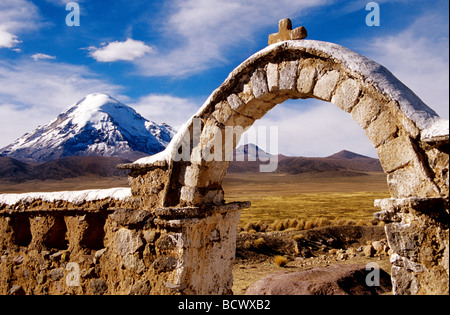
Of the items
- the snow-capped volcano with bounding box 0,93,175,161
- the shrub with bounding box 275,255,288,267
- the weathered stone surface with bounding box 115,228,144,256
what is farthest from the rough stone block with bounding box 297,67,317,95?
the snow-capped volcano with bounding box 0,93,175,161

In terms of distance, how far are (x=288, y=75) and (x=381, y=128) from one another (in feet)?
3.29

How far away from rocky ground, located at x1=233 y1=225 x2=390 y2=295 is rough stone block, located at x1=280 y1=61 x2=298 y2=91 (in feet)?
21.1

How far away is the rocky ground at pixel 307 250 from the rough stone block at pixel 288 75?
21.1ft

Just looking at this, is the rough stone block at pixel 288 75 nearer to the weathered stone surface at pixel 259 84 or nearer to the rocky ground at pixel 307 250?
the weathered stone surface at pixel 259 84

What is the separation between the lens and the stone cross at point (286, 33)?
12.1 feet

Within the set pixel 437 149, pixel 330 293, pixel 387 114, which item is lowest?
pixel 330 293

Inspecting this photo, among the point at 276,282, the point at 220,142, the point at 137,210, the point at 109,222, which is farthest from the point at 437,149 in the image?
the point at 276,282

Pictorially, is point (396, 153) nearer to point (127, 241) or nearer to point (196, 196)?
point (196, 196)

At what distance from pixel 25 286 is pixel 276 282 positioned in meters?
3.93

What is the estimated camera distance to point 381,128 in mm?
3135

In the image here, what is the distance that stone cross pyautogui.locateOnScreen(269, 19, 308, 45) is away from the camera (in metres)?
3.69

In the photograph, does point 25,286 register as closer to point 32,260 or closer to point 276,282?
point 32,260

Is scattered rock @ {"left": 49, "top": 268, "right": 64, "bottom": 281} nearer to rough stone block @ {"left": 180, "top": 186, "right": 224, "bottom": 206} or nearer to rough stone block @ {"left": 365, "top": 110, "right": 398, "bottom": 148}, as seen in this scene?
rough stone block @ {"left": 180, "top": 186, "right": 224, "bottom": 206}

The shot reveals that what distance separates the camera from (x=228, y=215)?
15.5ft
